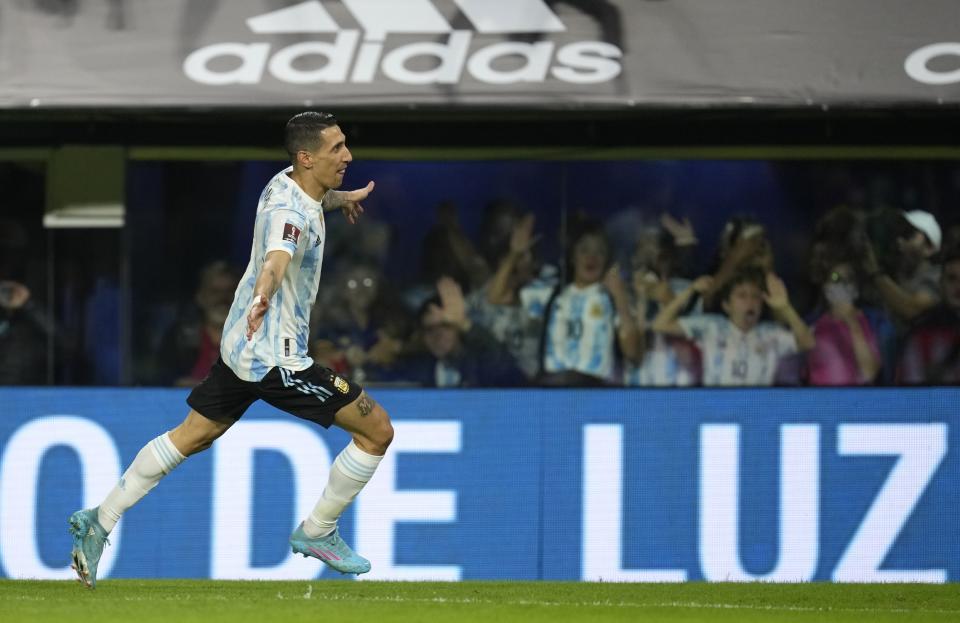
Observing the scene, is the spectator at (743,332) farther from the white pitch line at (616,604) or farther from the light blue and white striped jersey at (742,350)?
the white pitch line at (616,604)

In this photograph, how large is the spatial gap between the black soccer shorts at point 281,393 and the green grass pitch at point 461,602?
0.81 m

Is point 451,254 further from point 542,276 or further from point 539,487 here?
point 539,487

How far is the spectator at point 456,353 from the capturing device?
37.0 feet

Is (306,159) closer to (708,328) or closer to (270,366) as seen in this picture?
(270,366)

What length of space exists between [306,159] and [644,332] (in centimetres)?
382

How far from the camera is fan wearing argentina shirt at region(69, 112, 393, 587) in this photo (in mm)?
7793

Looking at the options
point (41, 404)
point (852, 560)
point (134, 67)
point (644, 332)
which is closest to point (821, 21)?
point (644, 332)

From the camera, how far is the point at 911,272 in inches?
445

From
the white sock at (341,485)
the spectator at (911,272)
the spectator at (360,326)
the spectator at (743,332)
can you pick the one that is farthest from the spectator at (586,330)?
the white sock at (341,485)

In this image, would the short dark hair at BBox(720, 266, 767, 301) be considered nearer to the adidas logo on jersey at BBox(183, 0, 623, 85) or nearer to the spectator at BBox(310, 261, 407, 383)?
the adidas logo on jersey at BBox(183, 0, 623, 85)

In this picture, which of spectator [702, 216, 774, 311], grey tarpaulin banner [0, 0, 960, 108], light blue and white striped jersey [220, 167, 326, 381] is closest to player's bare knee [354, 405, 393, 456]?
light blue and white striped jersey [220, 167, 326, 381]

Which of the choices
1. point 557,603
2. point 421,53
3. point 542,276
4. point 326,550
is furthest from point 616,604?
point 421,53

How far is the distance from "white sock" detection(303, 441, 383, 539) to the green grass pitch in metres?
0.33

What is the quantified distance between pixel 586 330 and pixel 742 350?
3.08 feet
